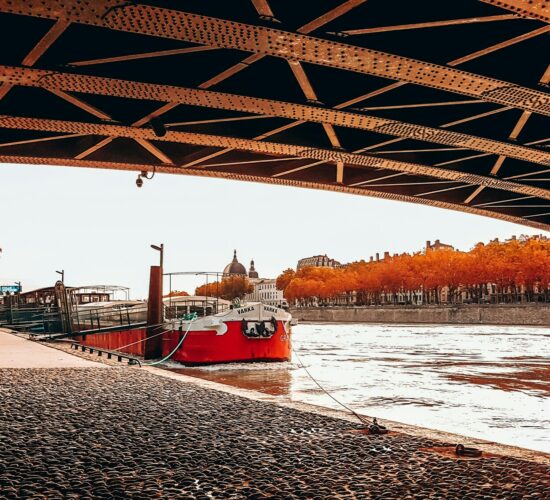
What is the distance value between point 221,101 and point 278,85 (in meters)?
1.00

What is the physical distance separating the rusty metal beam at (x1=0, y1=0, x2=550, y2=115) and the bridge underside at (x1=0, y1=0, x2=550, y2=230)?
0.02 m

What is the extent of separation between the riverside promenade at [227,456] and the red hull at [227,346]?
13163 millimetres

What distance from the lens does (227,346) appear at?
77.8 feet

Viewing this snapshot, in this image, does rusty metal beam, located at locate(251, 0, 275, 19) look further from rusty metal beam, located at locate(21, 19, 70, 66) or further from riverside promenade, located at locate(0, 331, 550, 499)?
riverside promenade, located at locate(0, 331, 550, 499)

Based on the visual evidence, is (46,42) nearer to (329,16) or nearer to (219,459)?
(329,16)

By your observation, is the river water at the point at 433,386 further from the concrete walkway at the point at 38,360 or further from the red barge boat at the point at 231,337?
the concrete walkway at the point at 38,360

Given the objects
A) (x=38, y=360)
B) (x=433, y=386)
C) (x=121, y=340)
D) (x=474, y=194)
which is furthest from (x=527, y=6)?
(x=121, y=340)

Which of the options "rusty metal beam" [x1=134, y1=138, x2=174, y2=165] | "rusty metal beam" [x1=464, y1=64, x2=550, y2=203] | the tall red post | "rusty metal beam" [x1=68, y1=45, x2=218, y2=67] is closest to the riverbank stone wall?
the tall red post

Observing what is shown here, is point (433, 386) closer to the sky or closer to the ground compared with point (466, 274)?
closer to the ground

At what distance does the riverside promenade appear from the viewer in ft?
16.5

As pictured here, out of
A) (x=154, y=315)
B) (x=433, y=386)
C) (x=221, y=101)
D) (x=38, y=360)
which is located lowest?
(x=433, y=386)

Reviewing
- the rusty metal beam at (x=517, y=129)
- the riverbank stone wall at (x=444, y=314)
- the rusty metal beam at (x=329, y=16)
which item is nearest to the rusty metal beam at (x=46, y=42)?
the rusty metal beam at (x=329, y=16)

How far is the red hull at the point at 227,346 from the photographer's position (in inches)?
919

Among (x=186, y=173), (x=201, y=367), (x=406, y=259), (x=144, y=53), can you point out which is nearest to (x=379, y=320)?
(x=406, y=259)
